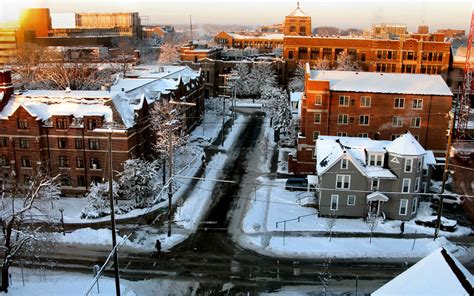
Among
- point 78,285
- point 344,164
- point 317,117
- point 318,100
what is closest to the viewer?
point 78,285

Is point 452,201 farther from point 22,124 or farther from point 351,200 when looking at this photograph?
point 22,124

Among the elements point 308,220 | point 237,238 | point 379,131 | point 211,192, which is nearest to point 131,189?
point 211,192

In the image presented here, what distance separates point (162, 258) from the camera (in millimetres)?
34188

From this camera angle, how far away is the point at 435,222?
128ft

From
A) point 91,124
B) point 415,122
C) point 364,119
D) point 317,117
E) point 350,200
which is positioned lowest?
point 350,200

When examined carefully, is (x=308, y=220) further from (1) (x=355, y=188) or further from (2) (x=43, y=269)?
(2) (x=43, y=269)

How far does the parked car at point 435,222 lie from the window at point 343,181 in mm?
6519

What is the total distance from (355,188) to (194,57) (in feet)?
250

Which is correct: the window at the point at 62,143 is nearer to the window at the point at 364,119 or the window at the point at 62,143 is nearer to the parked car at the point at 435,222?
the window at the point at 364,119

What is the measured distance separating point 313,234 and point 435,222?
10621 mm

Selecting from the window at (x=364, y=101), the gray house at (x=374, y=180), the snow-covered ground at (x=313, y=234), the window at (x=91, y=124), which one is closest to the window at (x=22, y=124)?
the window at (x=91, y=124)

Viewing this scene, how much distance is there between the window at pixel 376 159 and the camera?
133ft

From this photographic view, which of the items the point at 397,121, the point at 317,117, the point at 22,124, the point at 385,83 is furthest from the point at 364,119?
the point at 22,124

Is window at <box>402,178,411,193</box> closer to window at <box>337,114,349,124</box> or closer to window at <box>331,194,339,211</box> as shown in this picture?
window at <box>331,194,339,211</box>
